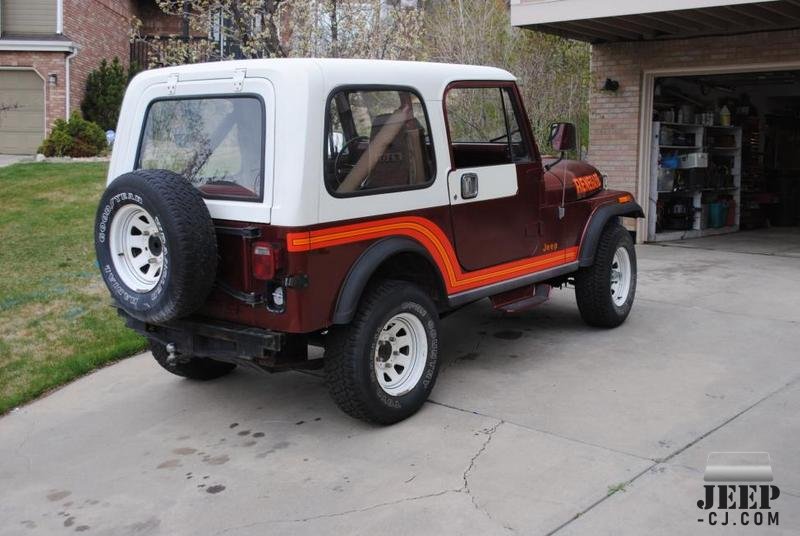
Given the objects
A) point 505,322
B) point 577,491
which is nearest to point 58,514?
point 577,491

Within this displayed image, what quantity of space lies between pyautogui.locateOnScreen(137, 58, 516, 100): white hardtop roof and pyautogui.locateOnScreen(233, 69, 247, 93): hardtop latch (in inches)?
0.9

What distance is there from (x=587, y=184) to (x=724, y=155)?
337 inches

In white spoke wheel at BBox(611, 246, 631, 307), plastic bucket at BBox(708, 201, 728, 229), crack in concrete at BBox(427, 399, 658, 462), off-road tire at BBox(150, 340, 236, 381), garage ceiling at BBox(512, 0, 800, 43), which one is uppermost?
garage ceiling at BBox(512, 0, 800, 43)

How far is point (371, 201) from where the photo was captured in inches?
191

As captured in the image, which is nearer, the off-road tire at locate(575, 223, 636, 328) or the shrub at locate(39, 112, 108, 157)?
the off-road tire at locate(575, 223, 636, 328)

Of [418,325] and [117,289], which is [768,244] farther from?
[117,289]

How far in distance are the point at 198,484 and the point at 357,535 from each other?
105 centimetres

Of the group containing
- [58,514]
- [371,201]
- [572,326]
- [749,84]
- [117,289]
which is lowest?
[58,514]

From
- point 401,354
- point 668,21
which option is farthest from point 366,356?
point 668,21

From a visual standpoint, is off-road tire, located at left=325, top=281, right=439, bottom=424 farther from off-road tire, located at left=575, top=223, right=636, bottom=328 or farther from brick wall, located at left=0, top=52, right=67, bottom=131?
brick wall, located at left=0, top=52, right=67, bottom=131

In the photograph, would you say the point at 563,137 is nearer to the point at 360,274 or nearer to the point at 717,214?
the point at 360,274

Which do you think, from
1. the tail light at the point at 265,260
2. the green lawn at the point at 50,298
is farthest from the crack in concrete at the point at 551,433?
the green lawn at the point at 50,298

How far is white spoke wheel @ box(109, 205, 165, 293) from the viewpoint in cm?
471

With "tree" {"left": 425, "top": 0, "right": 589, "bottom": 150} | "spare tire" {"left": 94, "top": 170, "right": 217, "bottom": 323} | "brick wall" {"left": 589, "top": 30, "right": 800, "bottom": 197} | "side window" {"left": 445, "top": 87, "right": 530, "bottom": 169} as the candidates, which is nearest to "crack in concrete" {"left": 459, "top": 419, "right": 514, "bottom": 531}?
"spare tire" {"left": 94, "top": 170, "right": 217, "bottom": 323}
